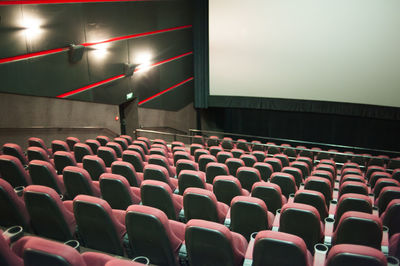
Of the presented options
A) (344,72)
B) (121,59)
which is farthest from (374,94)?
(121,59)

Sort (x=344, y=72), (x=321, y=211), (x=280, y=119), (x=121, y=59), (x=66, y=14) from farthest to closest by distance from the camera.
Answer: (x=280, y=119)
(x=344, y=72)
(x=121, y=59)
(x=66, y=14)
(x=321, y=211)

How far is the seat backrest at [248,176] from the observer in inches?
172

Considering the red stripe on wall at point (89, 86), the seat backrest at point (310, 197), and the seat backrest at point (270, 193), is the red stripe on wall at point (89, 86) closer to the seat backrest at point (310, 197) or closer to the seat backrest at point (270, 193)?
the seat backrest at point (270, 193)

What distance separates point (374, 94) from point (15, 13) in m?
8.80

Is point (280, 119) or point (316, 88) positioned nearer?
point (316, 88)

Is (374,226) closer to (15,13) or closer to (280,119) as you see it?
(15,13)

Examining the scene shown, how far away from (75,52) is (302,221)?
5669 millimetres

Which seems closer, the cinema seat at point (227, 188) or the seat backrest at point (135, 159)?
the cinema seat at point (227, 188)

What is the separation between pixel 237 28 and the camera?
10797 mm

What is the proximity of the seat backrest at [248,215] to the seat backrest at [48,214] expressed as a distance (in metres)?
1.35

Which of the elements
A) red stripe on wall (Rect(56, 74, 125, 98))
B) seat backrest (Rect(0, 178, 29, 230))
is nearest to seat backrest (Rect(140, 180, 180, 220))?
seat backrest (Rect(0, 178, 29, 230))

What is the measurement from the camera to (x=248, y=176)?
173 inches

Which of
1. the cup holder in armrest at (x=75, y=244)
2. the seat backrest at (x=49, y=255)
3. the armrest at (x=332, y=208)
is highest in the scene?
the seat backrest at (x=49, y=255)

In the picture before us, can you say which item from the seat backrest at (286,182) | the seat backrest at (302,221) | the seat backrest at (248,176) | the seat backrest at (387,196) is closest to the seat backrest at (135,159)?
the seat backrest at (248,176)
